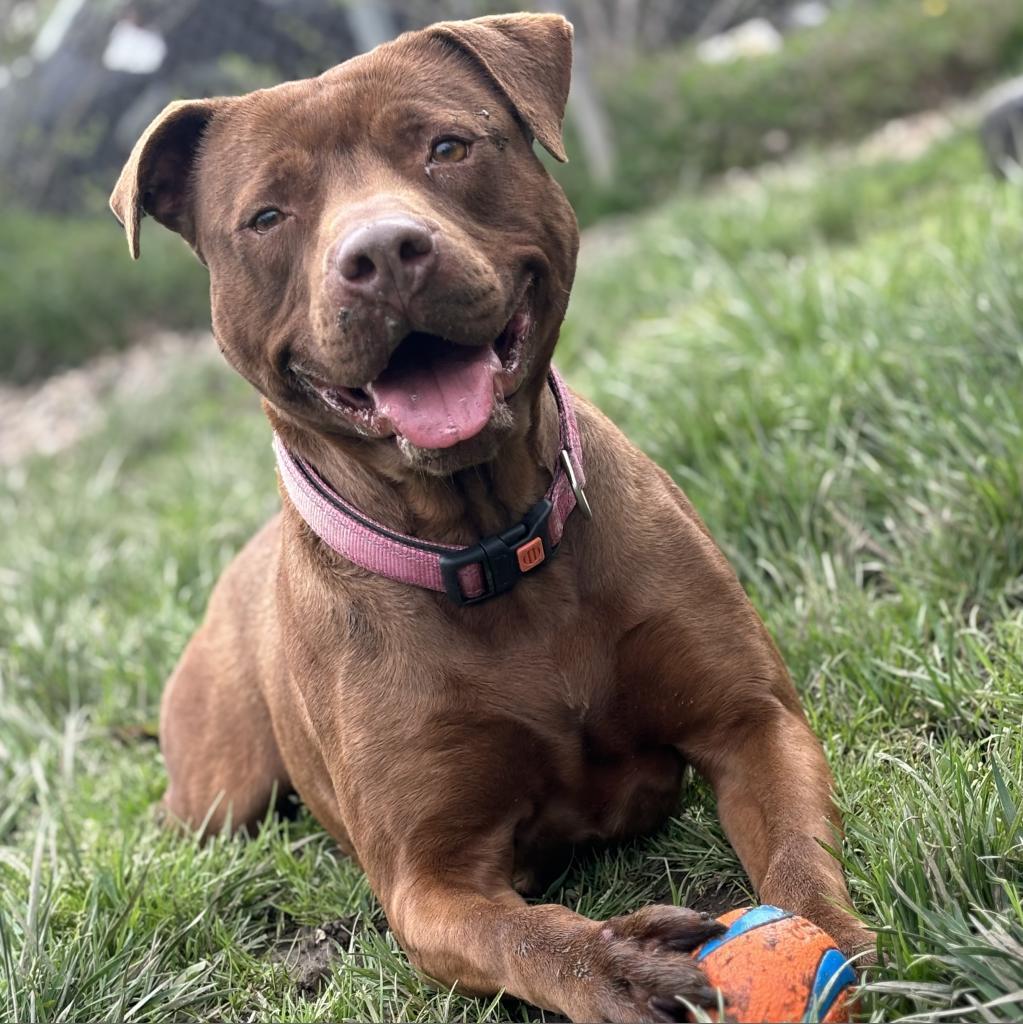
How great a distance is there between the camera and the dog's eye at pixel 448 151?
120 inches

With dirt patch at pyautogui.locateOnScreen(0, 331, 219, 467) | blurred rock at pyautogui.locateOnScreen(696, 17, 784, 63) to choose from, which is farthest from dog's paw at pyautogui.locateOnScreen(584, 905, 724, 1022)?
blurred rock at pyautogui.locateOnScreen(696, 17, 784, 63)

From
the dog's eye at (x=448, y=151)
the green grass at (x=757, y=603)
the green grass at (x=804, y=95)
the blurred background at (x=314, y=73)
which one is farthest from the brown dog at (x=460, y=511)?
the green grass at (x=804, y=95)

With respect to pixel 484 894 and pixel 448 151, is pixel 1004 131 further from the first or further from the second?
pixel 484 894

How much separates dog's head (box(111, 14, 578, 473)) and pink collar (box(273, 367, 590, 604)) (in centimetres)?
18

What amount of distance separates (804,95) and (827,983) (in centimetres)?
1094

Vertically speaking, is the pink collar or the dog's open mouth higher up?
the dog's open mouth

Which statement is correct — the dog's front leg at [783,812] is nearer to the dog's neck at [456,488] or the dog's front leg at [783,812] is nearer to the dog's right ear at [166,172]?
the dog's neck at [456,488]

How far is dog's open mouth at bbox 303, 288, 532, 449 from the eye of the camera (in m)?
2.80

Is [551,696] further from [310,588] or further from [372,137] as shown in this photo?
[372,137]

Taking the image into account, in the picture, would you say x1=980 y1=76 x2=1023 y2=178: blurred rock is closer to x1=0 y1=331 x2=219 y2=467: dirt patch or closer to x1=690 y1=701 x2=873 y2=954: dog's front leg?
x1=690 y1=701 x2=873 y2=954: dog's front leg

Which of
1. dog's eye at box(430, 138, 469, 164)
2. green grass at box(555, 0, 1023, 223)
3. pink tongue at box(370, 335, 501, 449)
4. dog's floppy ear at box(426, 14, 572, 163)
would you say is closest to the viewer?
pink tongue at box(370, 335, 501, 449)

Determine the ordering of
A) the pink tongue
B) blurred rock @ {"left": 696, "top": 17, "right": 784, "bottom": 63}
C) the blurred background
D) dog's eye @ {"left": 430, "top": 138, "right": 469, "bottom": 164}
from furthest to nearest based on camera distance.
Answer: blurred rock @ {"left": 696, "top": 17, "right": 784, "bottom": 63}
the blurred background
dog's eye @ {"left": 430, "top": 138, "right": 469, "bottom": 164}
the pink tongue

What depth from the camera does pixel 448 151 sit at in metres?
3.05

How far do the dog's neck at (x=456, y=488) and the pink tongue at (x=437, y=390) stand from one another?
0.21 metres
